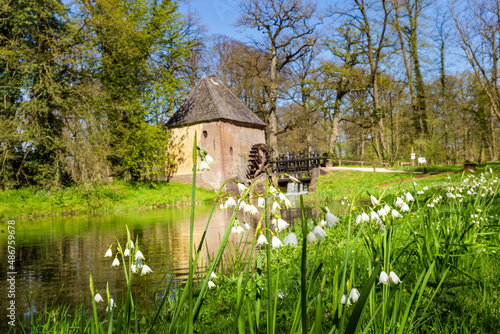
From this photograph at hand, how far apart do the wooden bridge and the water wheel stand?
154cm

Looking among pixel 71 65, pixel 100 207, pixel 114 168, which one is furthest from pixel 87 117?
pixel 114 168

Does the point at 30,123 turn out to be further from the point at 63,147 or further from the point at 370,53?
the point at 370,53

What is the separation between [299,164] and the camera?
28625mm

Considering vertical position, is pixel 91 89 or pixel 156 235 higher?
pixel 91 89

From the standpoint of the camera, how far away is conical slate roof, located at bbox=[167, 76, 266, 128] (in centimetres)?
2610

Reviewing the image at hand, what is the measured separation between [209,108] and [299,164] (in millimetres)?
8230

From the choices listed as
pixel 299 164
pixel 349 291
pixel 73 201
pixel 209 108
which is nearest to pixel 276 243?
pixel 349 291

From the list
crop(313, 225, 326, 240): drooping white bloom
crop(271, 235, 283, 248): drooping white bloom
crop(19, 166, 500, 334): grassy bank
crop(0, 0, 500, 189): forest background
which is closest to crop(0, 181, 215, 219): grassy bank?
crop(0, 0, 500, 189): forest background

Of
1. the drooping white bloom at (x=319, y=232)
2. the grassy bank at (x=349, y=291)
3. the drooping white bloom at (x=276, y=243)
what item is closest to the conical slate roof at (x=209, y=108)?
the grassy bank at (x=349, y=291)

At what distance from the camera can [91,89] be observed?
17.5 metres

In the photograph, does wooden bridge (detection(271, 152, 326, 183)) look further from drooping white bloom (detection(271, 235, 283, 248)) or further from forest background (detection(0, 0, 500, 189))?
drooping white bloom (detection(271, 235, 283, 248))

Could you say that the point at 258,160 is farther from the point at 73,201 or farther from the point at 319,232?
the point at 319,232

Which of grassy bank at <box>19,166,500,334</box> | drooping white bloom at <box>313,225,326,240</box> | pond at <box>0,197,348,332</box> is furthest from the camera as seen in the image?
pond at <box>0,197,348,332</box>

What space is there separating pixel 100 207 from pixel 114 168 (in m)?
5.44
